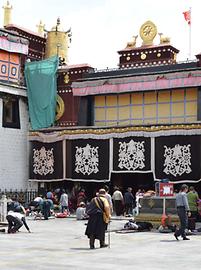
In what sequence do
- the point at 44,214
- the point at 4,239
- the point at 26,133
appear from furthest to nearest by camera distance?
the point at 26,133, the point at 44,214, the point at 4,239

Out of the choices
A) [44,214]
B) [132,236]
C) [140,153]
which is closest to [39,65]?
[140,153]

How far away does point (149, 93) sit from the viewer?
2861cm

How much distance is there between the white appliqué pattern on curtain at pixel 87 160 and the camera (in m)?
28.7

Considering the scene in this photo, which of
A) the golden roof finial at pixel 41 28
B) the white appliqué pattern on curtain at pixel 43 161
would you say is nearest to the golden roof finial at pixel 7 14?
the golden roof finial at pixel 41 28

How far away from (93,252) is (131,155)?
1432 cm

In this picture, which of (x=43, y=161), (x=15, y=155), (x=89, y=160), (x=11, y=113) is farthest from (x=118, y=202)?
(x=11, y=113)

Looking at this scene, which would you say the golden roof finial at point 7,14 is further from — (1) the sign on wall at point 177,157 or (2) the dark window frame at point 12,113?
(1) the sign on wall at point 177,157

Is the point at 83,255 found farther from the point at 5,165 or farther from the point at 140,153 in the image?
the point at 5,165

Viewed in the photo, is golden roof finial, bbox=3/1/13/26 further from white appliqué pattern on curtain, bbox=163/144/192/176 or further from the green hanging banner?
white appliqué pattern on curtain, bbox=163/144/192/176

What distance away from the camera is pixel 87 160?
28906mm

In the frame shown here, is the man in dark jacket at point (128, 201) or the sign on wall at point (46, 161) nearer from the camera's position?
the man in dark jacket at point (128, 201)

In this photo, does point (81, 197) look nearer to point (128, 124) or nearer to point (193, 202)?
point (128, 124)

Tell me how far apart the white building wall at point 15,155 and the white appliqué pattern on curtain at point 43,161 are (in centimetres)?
72

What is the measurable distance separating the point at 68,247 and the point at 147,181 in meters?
15.2
